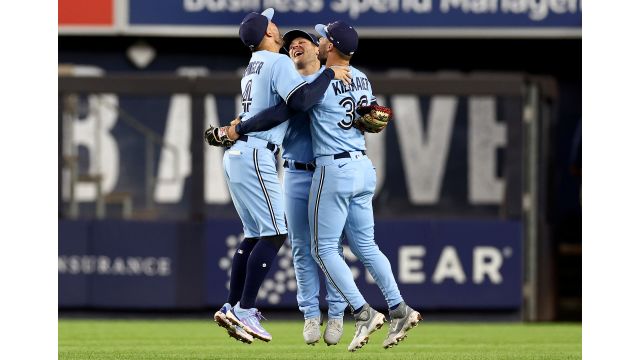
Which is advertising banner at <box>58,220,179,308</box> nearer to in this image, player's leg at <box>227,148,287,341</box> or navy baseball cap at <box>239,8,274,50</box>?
player's leg at <box>227,148,287,341</box>

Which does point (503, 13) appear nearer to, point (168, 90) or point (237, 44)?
point (237, 44)

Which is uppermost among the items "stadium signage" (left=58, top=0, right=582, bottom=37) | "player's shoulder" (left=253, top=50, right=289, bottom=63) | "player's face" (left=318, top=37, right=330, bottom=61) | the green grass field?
"stadium signage" (left=58, top=0, right=582, bottom=37)

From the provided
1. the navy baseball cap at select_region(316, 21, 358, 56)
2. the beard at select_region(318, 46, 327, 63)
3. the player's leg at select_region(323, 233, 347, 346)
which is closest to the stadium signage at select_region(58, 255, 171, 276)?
the player's leg at select_region(323, 233, 347, 346)

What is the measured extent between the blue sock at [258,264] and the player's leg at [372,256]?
436mm

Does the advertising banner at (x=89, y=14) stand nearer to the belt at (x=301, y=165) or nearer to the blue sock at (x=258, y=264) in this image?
the belt at (x=301, y=165)

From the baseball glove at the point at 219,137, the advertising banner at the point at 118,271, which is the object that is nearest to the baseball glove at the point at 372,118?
the baseball glove at the point at 219,137

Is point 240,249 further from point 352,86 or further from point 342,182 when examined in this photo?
point 352,86

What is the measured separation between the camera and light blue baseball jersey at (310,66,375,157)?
735 centimetres

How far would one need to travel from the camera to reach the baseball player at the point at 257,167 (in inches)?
288

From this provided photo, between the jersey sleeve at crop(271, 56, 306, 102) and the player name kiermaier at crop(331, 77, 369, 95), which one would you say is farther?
the player name kiermaier at crop(331, 77, 369, 95)

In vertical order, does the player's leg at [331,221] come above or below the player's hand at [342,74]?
Result: below

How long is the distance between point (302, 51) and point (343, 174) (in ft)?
2.46

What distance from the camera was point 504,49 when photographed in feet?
46.2

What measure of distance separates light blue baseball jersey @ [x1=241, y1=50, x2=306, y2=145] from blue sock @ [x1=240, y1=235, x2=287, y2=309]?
52 cm
